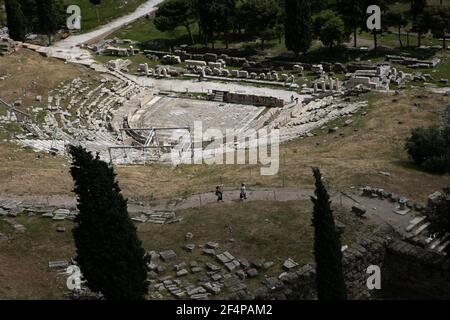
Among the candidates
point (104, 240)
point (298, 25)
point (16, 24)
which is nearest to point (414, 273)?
point (104, 240)

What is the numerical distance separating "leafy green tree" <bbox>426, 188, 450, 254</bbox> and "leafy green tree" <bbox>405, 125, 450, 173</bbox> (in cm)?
758

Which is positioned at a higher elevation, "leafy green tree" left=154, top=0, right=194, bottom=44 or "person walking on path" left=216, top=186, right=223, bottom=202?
"leafy green tree" left=154, top=0, right=194, bottom=44

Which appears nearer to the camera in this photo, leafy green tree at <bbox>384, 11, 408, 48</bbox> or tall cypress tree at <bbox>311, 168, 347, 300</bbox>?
tall cypress tree at <bbox>311, 168, 347, 300</bbox>

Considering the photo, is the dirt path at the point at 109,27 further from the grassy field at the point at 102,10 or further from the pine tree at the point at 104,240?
the pine tree at the point at 104,240

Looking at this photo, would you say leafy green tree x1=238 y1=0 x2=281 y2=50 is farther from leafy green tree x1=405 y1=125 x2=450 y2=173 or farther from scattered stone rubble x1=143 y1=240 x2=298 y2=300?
scattered stone rubble x1=143 y1=240 x2=298 y2=300

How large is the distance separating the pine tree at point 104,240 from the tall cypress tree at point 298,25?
5065 centimetres

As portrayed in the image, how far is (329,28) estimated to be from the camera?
75500 millimetres

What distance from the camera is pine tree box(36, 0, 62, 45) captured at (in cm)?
8294

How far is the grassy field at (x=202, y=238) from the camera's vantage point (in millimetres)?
→ 31031

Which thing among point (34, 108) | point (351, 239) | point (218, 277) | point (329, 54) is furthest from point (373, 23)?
point (218, 277)

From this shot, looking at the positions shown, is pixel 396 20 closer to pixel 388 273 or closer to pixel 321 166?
pixel 321 166

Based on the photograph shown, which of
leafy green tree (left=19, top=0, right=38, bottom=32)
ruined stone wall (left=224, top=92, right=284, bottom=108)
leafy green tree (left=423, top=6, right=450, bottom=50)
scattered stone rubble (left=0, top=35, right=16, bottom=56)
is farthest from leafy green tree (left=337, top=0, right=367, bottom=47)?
leafy green tree (left=19, top=0, right=38, bottom=32)

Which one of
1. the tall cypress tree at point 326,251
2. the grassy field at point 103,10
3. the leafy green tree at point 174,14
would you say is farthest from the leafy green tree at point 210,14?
the tall cypress tree at point 326,251

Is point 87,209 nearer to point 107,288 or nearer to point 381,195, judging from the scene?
point 107,288
